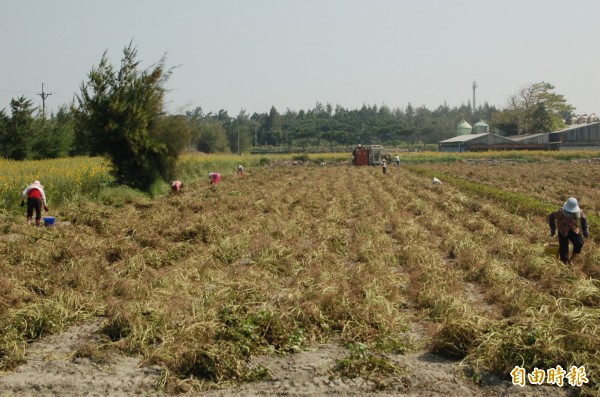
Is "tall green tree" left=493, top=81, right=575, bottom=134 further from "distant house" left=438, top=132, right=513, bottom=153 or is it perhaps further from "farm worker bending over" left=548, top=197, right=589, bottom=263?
"farm worker bending over" left=548, top=197, right=589, bottom=263

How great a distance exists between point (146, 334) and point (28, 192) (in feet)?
32.9

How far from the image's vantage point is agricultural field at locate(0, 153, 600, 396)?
5.80 meters

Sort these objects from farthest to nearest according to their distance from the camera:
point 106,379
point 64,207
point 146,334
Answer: point 64,207, point 146,334, point 106,379

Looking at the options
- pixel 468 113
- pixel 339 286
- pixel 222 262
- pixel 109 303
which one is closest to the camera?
pixel 109 303

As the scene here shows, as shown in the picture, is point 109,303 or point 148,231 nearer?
point 109,303

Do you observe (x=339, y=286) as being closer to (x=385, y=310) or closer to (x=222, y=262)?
(x=385, y=310)

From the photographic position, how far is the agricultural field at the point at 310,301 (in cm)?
580

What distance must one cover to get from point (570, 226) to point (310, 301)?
514cm

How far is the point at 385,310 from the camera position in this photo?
7.34 m

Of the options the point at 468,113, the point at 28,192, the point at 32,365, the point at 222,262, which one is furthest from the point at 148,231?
the point at 468,113

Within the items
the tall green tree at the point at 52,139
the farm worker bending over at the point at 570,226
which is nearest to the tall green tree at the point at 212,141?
the tall green tree at the point at 52,139

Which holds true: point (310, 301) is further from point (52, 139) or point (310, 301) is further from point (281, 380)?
point (52, 139)

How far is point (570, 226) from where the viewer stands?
985 cm

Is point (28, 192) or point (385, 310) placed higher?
point (28, 192)
